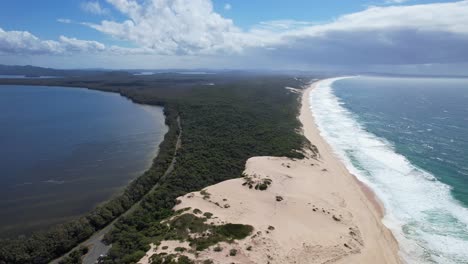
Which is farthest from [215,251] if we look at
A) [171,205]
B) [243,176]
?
[243,176]

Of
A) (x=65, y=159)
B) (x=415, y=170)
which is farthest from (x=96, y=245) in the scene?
(x=415, y=170)

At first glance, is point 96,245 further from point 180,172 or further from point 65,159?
point 65,159

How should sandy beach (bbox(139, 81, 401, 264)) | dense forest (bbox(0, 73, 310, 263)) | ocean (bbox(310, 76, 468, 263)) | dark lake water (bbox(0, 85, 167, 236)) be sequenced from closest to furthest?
sandy beach (bbox(139, 81, 401, 264)) → dense forest (bbox(0, 73, 310, 263)) → ocean (bbox(310, 76, 468, 263)) → dark lake water (bbox(0, 85, 167, 236))

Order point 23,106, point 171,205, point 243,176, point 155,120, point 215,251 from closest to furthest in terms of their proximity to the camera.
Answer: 1. point 215,251
2. point 171,205
3. point 243,176
4. point 155,120
5. point 23,106

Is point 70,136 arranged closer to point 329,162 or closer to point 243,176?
point 243,176

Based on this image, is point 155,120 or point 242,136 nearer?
point 242,136

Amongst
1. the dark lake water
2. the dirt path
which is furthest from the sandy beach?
the dark lake water

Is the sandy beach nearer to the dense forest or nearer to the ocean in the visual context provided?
the ocean
